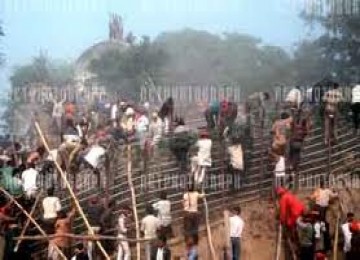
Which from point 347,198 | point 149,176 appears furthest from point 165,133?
point 347,198

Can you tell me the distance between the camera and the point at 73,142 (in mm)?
15516

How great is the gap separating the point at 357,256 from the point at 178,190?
3395 mm

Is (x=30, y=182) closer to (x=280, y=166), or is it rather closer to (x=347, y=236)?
(x=280, y=166)

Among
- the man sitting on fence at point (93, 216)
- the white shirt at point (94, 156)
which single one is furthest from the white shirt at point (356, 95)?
the man sitting on fence at point (93, 216)

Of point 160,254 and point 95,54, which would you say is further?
point 95,54

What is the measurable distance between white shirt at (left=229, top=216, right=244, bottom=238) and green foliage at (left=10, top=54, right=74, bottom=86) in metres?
5.17

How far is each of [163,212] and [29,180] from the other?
2.29 meters

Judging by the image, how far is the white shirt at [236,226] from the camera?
13.9 meters

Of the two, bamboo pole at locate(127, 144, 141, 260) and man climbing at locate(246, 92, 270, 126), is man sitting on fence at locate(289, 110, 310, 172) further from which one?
bamboo pole at locate(127, 144, 141, 260)

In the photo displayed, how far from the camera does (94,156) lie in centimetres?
1527

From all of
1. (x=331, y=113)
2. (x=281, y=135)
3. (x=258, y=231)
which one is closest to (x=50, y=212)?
(x=258, y=231)

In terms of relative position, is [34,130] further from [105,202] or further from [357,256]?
[357,256]

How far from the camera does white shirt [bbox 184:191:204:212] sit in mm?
14281

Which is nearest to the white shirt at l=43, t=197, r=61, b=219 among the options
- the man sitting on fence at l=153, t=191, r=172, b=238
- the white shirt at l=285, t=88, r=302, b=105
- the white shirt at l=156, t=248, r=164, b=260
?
the man sitting on fence at l=153, t=191, r=172, b=238
